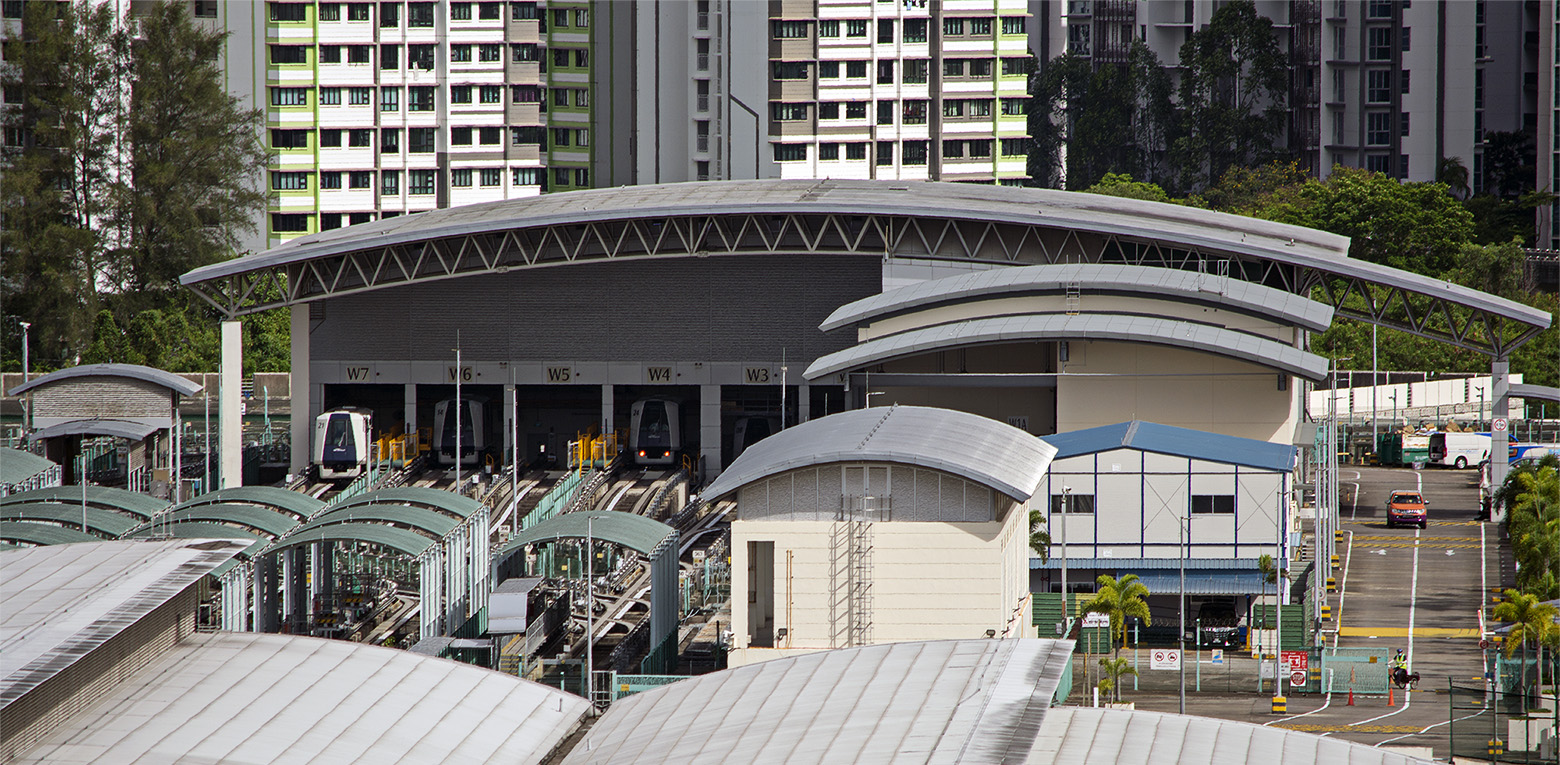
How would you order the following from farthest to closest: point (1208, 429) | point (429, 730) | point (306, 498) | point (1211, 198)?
point (1211, 198)
point (1208, 429)
point (306, 498)
point (429, 730)

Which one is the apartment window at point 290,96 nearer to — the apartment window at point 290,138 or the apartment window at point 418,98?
the apartment window at point 290,138

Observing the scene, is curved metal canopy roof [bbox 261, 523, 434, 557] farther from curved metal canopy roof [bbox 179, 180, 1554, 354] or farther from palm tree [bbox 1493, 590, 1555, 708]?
palm tree [bbox 1493, 590, 1555, 708]

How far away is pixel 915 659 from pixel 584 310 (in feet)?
143

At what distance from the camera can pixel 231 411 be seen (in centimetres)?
5675

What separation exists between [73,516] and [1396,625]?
31.8 metres

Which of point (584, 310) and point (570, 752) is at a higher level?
point (584, 310)

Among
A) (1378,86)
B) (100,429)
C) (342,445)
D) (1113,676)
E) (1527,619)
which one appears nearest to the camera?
(1527,619)

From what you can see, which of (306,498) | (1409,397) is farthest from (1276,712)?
(1409,397)

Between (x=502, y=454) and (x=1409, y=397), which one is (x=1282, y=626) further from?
(x=1409, y=397)

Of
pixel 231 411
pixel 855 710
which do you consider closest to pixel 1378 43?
pixel 231 411

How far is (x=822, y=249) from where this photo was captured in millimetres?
58188

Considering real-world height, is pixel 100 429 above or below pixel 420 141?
→ below

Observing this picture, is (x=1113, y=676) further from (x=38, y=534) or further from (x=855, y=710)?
(x=38, y=534)

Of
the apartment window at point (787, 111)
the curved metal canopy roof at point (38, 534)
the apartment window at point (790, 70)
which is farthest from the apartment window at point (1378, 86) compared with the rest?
the curved metal canopy roof at point (38, 534)
